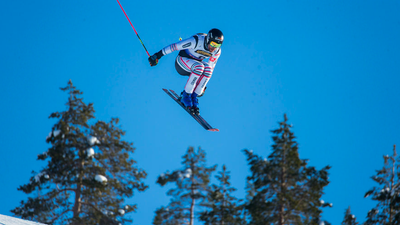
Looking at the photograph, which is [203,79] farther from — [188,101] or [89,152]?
[89,152]

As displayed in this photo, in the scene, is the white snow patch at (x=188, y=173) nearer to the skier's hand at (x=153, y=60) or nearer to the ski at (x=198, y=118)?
the ski at (x=198, y=118)

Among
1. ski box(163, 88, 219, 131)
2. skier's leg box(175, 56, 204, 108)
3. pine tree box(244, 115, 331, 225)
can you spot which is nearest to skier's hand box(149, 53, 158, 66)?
skier's leg box(175, 56, 204, 108)

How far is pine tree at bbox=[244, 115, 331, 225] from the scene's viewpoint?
14.2 m

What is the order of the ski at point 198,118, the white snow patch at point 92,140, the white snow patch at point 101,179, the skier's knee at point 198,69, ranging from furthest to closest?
the white snow patch at point 92,140
the white snow patch at point 101,179
the skier's knee at point 198,69
the ski at point 198,118

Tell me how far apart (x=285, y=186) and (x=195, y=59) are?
466 cm

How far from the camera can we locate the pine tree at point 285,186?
14.2 meters

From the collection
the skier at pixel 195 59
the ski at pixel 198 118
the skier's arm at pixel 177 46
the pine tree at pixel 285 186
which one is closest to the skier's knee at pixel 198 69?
the skier at pixel 195 59

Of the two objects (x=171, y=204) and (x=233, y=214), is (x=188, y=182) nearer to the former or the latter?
(x=171, y=204)

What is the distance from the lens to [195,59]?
44.7 ft

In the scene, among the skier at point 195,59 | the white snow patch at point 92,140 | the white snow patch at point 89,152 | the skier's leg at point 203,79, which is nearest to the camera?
the skier at point 195,59

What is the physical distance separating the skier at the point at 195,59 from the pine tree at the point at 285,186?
2.94 metres

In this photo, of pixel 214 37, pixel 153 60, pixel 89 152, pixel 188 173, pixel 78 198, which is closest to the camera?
pixel 214 37

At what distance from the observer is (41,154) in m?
16.7

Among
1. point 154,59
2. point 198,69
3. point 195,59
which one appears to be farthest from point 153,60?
point 195,59
